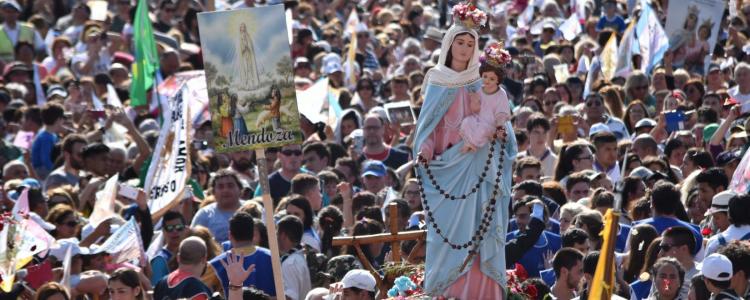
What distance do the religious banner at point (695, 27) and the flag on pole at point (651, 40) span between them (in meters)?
0.13

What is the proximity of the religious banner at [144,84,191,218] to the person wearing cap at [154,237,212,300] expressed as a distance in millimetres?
3232

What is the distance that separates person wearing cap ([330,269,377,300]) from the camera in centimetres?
1229

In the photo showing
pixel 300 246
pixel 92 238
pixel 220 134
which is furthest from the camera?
pixel 92 238

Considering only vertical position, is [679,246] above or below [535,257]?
above

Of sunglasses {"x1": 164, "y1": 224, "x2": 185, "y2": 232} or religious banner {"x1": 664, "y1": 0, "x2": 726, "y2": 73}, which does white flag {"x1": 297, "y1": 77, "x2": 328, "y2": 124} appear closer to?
religious banner {"x1": 664, "y1": 0, "x2": 726, "y2": 73}

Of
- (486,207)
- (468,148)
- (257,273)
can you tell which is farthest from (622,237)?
(468,148)

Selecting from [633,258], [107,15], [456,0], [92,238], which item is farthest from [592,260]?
[107,15]

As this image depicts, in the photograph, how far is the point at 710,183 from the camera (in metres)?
15.1

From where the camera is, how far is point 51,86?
24.2m

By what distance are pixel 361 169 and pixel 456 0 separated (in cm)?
578

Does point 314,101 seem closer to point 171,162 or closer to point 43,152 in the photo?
point 43,152

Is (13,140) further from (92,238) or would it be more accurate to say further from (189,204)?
(92,238)

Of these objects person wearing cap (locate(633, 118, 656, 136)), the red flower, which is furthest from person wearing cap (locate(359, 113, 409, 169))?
the red flower

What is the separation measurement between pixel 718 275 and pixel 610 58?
34.1 ft
